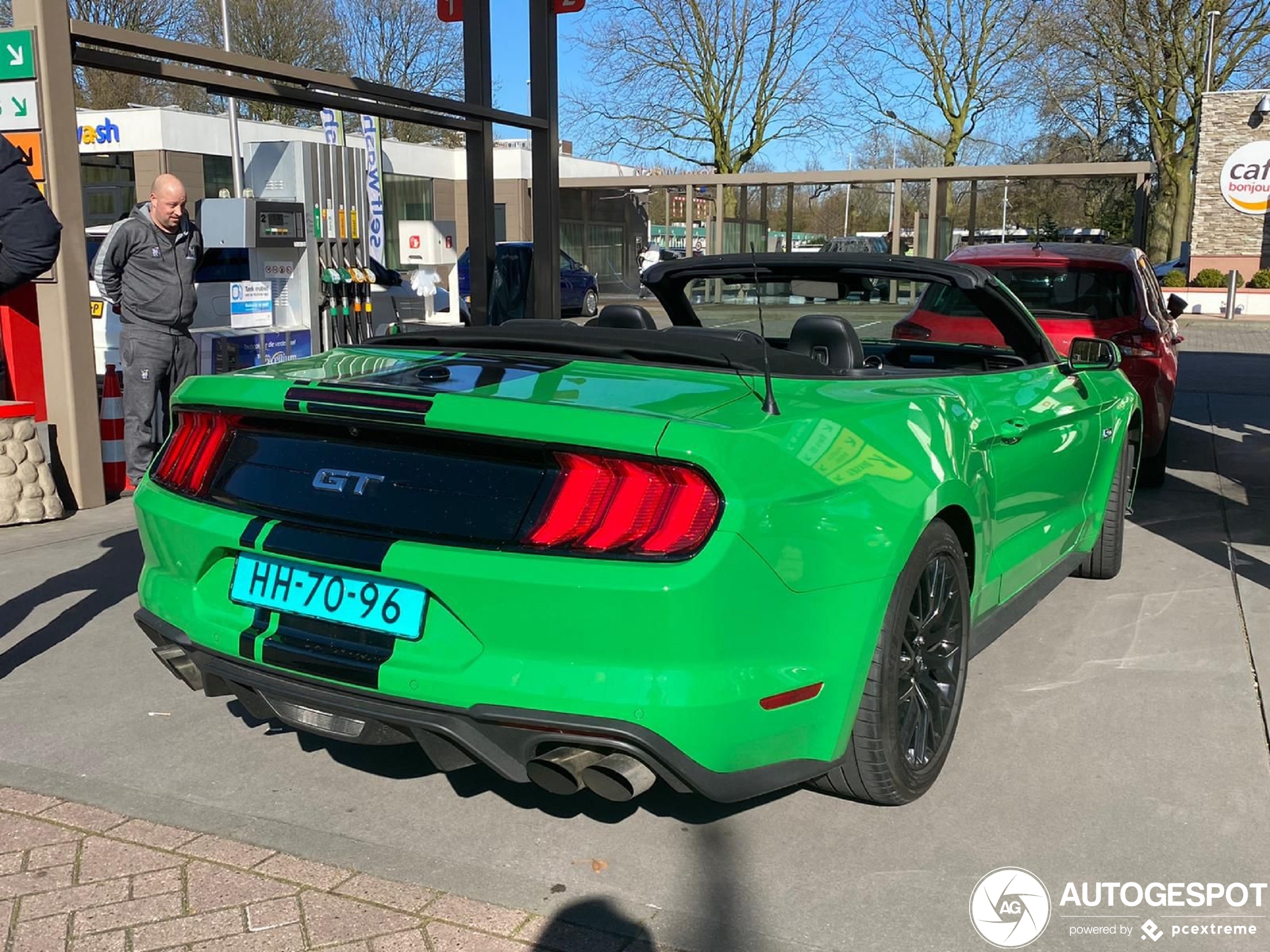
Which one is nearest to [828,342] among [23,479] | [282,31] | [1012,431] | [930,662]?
[1012,431]

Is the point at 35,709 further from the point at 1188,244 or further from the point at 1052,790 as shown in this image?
the point at 1188,244

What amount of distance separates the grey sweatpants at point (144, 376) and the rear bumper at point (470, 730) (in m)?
5.05

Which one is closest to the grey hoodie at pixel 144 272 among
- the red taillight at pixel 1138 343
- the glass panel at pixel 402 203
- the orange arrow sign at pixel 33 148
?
the orange arrow sign at pixel 33 148

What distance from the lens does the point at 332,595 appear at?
2.86 m

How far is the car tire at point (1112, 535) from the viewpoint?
540 cm

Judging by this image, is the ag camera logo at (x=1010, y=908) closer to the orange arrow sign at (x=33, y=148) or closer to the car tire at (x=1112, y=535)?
the car tire at (x=1112, y=535)

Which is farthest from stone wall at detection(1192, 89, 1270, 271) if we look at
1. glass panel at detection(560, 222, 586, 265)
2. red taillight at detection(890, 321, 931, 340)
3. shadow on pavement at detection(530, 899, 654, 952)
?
shadow on pavement at detection(530, 899, 654, 952)

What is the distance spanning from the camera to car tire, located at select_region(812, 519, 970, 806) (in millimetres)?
3021

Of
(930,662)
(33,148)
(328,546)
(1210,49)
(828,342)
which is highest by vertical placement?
(1210,49)

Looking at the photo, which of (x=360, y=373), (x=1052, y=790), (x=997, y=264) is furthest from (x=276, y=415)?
(x=997, y=264)

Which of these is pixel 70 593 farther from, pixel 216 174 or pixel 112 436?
pixel 216 174

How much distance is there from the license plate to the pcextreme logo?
1325 inches

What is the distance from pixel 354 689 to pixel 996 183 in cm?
2675

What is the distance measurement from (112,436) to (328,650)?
567 cm
